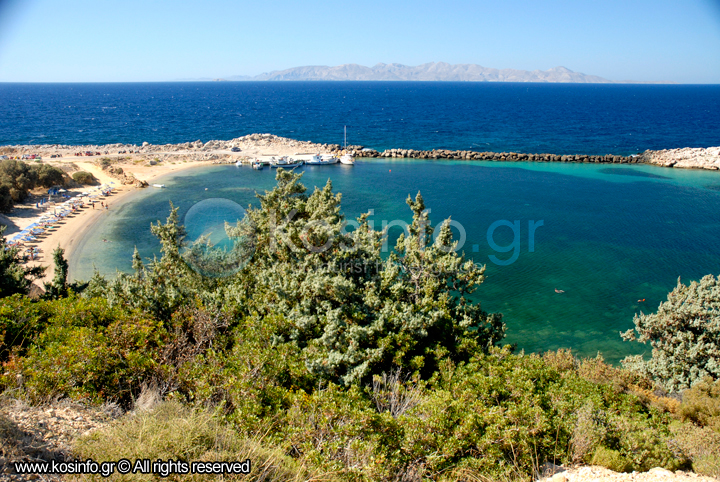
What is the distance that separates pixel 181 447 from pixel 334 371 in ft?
15.8

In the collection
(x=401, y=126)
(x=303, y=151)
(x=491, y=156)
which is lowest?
(x=491, y=156)

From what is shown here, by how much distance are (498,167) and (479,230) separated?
94.3ft

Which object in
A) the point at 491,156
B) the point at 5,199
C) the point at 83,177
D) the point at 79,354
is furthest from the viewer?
the point at 491,156

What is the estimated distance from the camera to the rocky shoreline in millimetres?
61188

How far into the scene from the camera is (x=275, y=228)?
15.6 meters

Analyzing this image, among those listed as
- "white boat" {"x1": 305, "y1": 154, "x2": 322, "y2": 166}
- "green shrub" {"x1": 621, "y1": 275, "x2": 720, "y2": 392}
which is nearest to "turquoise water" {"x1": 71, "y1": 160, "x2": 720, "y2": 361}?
"white boat" {"x1": 305, "y1": 154, "x2": 322, "y2": 166}

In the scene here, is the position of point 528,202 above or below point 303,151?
below

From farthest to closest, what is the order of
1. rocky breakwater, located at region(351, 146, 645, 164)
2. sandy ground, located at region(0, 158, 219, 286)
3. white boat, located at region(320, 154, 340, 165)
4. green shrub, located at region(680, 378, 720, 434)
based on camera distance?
rocky breakwater, located at region(351, 146, 645, 164), white boat, located at region(320, 154, 340, 165), sandy ground, located at region(0, 158, 219, 286), green shrub, located at region(680, 378, 720, 434)

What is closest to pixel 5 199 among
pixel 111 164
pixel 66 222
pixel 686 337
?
pixel 66 222

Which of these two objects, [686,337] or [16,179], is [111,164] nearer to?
[16,179]

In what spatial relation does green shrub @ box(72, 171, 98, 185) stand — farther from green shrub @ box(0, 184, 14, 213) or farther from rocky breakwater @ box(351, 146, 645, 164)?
rocky breakwater @ box(351, 146, 645, 164)

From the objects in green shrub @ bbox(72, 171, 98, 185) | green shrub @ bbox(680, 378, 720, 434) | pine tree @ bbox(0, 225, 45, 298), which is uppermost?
green shrub @ bbox(72, 171, 98, 185)

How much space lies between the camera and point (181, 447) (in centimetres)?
597

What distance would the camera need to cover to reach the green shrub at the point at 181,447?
573 cm
